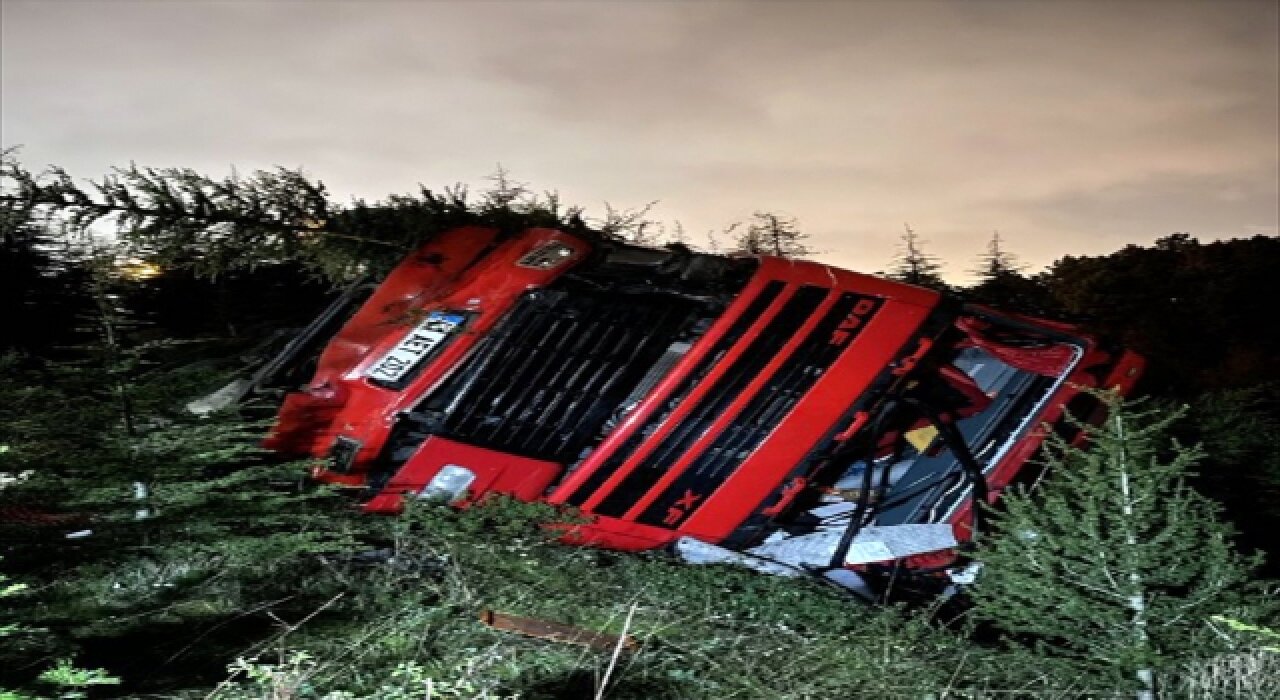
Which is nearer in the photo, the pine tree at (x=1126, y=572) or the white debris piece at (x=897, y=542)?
the pine tree at (x=1126, y=572)

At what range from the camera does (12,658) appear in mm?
2195

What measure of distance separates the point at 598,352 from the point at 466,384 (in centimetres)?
69

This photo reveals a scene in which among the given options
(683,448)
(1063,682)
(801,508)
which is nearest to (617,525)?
(683,448)

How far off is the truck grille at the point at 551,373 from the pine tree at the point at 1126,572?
213 centimetres

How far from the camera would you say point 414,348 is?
4.61 meters

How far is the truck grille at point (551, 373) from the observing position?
453cm

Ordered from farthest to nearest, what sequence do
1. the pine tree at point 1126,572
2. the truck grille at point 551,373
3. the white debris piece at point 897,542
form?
the white debris piece at point 897,542
the truck grille at point 551,373
the pine tree at point 1126,572

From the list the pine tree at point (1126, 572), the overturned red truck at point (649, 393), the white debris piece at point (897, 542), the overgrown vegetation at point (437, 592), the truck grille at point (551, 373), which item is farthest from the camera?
the white debris piece at point (897, 542)

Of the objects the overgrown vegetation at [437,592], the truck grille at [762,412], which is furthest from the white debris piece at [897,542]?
the truck grille at [762,412]

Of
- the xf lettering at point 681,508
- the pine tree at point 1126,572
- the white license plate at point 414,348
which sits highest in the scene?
the white license plate at point 414,348

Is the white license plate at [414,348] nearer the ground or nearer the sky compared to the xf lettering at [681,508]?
nearer the sky

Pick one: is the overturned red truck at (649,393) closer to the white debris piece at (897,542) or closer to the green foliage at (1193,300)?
the white debris piece at (897,542)

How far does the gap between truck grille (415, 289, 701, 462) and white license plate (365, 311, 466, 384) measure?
0.21 metres

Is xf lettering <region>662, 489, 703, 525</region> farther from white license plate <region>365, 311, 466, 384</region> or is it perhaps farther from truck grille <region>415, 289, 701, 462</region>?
white license plate <region>365, 311, 466, 384</region>
